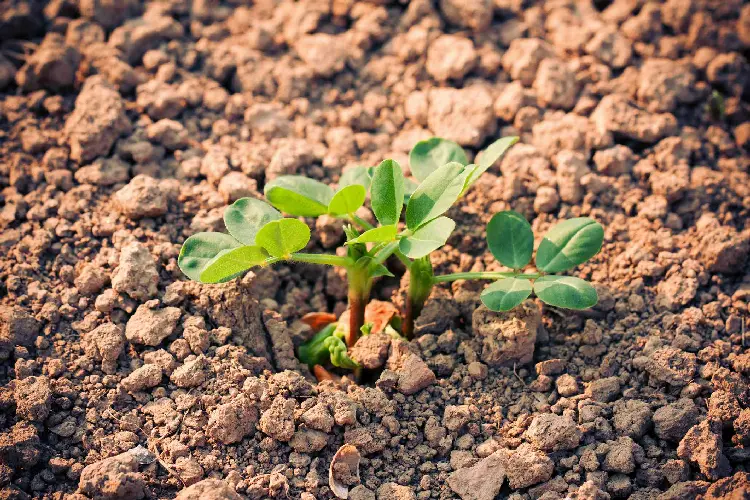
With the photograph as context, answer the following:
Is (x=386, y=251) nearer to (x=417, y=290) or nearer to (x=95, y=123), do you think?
(x=417, y=290)

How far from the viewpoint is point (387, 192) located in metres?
1.80

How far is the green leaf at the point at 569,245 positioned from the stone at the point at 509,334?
0.45 ft

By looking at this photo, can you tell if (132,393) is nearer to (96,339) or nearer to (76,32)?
(96,339)

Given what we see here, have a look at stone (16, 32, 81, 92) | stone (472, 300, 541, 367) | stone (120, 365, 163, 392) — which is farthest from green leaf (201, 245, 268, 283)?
stone (16, 32, 81, 92)

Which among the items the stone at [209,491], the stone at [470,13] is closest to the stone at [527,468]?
the stone at [209,491]

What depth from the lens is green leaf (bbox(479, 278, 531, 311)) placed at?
70.4 inches

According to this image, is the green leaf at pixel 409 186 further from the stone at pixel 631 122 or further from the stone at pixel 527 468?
the stone at pixel 527 468

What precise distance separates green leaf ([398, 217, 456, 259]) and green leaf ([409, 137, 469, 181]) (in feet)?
1.17

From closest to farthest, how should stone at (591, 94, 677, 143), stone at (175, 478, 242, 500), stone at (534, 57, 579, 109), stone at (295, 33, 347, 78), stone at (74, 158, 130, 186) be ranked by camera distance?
stone at (175, 478, 242, 500) < stone at (74, 158, 130, 186) < stone at (591, 94, 677, 143) < stone at (534, 57, 579, 109) < stone at (295, 33, 347, 78)

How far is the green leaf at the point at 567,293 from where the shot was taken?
1763mm

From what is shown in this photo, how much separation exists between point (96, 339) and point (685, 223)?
188cm

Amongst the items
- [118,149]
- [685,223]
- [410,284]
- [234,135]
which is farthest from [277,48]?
[685,223]

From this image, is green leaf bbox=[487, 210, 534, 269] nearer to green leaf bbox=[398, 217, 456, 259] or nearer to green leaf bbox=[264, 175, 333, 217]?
green leaf bbox=[398, 217, 456, 259]

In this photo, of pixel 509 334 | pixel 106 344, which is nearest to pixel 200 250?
pixel 106 344
